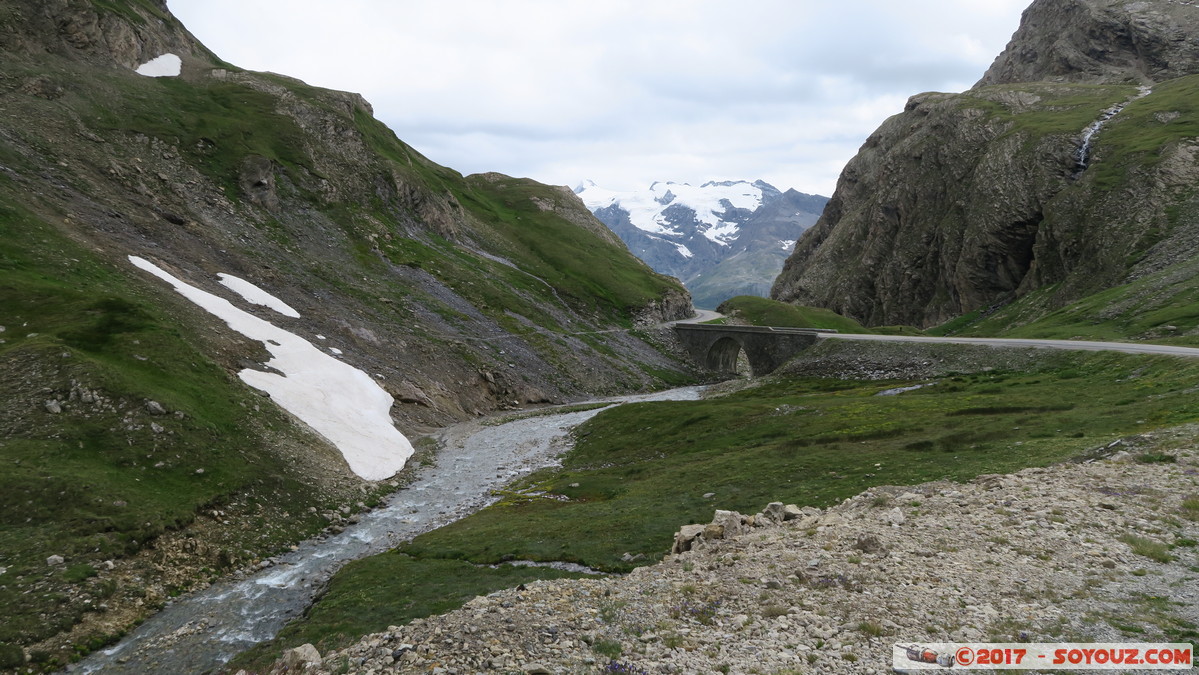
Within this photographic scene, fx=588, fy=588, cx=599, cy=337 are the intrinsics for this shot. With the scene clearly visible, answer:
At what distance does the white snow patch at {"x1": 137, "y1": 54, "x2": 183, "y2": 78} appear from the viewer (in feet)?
400

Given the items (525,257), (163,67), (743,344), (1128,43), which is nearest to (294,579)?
(743,344)

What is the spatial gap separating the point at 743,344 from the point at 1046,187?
76880 mm

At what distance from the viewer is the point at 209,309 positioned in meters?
64.0

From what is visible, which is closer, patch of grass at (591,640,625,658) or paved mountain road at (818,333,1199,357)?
patch of grass at (591,640,625,658)

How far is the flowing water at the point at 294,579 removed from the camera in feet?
76.4

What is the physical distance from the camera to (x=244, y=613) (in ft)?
87.7

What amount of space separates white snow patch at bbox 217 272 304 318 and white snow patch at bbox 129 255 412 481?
641 cm

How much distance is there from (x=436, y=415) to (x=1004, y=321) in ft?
374

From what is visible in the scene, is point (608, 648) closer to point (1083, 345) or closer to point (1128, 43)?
point (1083, 345)

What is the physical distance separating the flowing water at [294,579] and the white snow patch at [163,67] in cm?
11676

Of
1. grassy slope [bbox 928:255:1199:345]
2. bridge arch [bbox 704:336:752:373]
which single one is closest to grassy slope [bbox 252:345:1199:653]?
grassy slope [bbox 928:255:1199:345]

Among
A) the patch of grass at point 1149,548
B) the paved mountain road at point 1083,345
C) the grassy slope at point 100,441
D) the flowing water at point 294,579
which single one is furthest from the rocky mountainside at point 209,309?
the paved mountain road at point 1083,345

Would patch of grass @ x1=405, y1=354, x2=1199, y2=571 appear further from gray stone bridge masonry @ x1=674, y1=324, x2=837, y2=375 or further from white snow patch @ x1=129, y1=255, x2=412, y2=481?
gray stone bridge masonry @ x1=674, y1=324, x2=837, y2=375

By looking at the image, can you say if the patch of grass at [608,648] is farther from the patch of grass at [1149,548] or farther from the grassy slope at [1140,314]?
the grassy slope at [1140,314]
